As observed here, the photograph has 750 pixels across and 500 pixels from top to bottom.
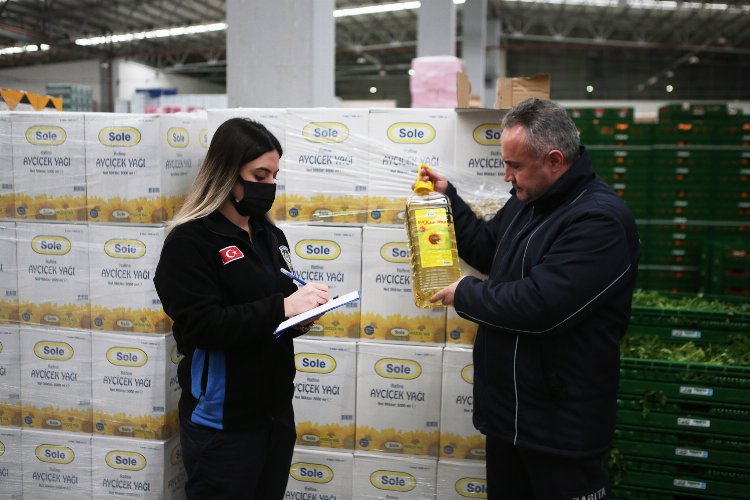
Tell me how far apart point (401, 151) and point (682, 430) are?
2472mm

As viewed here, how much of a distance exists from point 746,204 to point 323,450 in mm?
7879

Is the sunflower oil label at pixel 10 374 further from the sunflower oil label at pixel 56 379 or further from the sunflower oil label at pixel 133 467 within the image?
the sunflower oil label at pixel 133 467

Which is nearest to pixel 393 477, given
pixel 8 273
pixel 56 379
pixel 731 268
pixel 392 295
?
pixel 392 295

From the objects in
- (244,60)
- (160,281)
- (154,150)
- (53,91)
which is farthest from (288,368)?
(53,91)

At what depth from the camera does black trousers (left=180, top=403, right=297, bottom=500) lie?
225 centimetres

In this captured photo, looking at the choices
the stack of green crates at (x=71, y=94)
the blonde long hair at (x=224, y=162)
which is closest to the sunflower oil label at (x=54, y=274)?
the blonde long hair at (x=224, y=162)

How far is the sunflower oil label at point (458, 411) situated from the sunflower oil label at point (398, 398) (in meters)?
0.04

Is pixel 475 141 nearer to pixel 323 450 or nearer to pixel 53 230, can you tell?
pixel 323 450

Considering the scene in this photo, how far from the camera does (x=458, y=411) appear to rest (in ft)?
10.1

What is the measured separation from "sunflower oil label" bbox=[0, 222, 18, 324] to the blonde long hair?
4.78 ft

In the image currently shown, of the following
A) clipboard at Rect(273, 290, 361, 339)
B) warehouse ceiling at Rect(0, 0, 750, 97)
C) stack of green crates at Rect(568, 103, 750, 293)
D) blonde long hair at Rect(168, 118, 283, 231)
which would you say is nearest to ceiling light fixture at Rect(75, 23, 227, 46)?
warehouse ceiling at Rect(0, 0, 750, 97)

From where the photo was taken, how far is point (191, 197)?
7.53 feet

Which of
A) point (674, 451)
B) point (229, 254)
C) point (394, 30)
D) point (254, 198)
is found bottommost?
point (674, 451)

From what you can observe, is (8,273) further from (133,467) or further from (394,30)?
(394,30)
